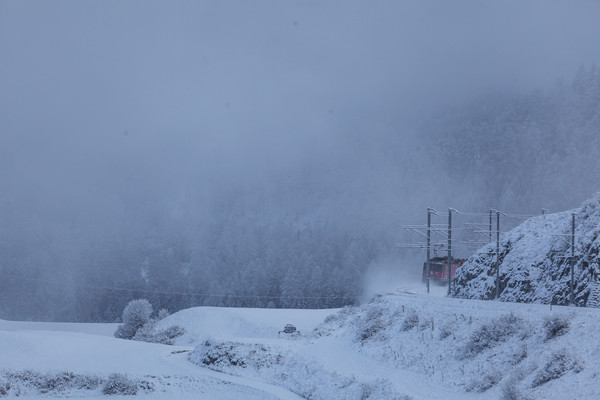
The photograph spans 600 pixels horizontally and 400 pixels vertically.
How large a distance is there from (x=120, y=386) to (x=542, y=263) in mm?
34530

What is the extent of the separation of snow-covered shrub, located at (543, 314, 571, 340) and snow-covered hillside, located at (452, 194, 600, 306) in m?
14.8

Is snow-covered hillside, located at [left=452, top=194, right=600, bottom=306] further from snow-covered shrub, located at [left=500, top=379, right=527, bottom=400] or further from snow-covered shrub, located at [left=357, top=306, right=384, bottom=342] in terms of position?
snow-covered shrub, located at [left=500, top=379, right=527, bottom=400]

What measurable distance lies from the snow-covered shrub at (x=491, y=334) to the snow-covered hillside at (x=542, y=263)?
41.9 ft

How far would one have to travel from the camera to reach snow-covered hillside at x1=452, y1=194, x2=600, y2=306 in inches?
1747

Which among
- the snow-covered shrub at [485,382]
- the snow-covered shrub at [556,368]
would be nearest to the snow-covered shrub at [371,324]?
the snow-covered shrub at [485,382]

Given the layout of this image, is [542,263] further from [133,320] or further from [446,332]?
[133,320]

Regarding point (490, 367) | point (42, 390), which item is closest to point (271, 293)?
point (42, 390)

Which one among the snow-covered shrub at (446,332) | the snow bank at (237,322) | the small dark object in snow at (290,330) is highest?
the snow-covered shrub at (446,332)

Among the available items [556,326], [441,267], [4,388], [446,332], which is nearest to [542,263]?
→ [446,332]

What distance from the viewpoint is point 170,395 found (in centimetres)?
4062

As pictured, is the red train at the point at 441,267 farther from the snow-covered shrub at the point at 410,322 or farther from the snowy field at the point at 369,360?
the snow-covered shrub at the point at 410,322

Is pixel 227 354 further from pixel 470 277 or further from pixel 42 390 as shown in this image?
pixel 470 277

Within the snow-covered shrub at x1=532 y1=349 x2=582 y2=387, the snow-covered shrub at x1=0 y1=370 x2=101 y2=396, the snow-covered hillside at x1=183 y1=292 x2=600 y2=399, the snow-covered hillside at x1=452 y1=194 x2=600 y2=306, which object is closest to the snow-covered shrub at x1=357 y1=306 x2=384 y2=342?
the snow-covered hillside at x1=183 y1=292 x2=600 y2=399

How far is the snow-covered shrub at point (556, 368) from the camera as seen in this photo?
2411 cm
